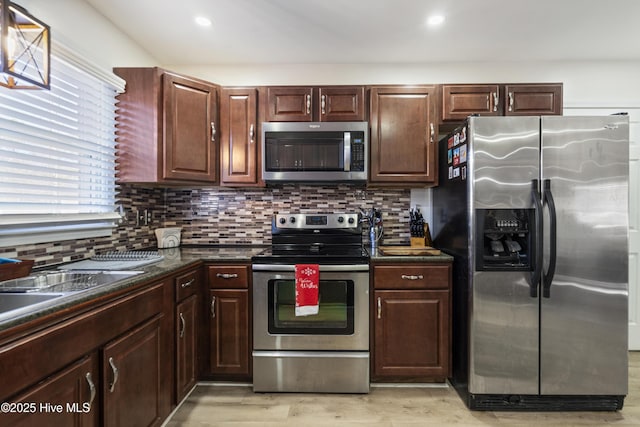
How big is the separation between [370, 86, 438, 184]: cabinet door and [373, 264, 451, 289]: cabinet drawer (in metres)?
0.68

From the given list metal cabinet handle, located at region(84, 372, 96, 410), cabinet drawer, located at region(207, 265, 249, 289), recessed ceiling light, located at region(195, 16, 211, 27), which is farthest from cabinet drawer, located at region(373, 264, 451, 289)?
recessed ceiling light, located at region(195, 16, 211, 27)

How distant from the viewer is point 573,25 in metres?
2.11

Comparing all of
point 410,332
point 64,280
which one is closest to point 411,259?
point 410,332

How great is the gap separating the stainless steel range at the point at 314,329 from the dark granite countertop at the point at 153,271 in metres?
0.21

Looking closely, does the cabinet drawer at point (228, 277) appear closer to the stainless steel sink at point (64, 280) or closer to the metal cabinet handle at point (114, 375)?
the stainless steel sink at point (64, 280)

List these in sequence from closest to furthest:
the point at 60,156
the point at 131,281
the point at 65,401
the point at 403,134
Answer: the point at 65,401, the point at 131,281, the point at 60,156, the point at 403,134

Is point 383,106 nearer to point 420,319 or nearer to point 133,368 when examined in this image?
point 420,319

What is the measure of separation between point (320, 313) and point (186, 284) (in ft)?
2.86

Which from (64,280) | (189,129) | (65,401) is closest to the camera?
(65,401)

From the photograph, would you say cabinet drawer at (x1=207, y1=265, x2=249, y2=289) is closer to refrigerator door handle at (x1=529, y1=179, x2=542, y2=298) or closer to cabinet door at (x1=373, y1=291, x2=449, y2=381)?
cabinet door at (x1=373, y1=291, x2=449, y2=381)

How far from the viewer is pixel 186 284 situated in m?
1.88

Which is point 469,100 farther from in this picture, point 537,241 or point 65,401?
point 65,401

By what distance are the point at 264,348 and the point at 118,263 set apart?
1.04 metres

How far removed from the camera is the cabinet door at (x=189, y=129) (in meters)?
2.14
